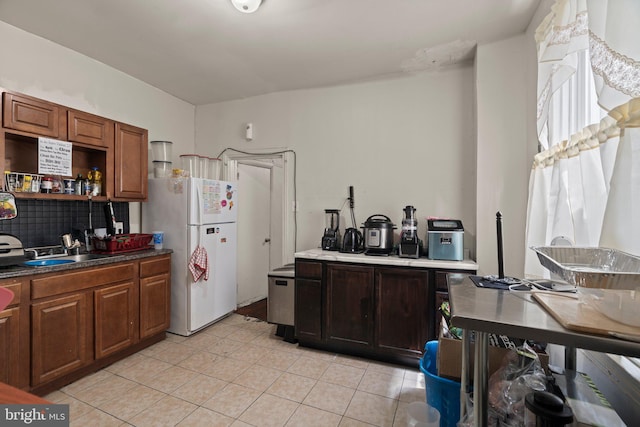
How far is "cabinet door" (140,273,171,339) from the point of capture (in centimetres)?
270

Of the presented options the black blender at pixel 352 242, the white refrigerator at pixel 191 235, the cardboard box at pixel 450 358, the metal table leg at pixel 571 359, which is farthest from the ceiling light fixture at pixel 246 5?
the metal table leg at pixel 571 359

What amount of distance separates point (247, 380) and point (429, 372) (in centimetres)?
142

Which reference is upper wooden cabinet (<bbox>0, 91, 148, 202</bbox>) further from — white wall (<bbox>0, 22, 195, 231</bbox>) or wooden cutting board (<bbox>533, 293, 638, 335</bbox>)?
wooden cutting board (<bbox>533, 293, 638, 335</bbox>)

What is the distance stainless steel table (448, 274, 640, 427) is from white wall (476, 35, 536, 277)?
165 cm

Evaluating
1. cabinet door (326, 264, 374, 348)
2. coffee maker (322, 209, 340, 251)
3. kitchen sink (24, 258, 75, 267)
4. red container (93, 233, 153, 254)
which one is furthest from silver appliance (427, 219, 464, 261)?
kitchen sink (24, 258, 75, 267)

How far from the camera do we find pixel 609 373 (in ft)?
3.96

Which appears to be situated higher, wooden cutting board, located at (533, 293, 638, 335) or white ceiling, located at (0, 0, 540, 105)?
white ceiling, located at (0, 0, 540, 105)

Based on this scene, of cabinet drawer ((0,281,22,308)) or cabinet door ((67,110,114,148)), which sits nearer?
cabinet drawer ((0,281,22,308))

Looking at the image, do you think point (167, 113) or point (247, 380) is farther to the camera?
point (167, 113)

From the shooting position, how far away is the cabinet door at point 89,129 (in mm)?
2445

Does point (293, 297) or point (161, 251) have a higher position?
point (161, 251)

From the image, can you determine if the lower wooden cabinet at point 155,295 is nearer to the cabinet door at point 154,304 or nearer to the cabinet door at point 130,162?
the cabinet door at point 154,304

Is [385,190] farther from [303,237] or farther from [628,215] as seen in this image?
[628,215]

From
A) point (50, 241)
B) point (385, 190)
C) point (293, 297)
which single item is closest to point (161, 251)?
point (50, 241)
